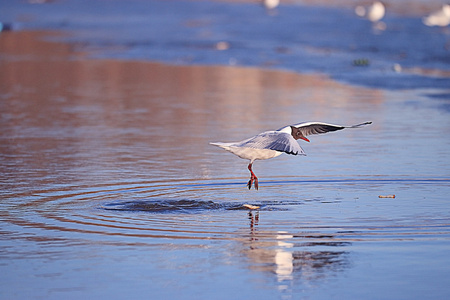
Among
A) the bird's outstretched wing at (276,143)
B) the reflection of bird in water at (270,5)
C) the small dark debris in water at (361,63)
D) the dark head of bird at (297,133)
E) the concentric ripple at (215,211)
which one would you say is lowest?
the concentric ripple at (215,211)

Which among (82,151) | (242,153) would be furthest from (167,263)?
(82,151)

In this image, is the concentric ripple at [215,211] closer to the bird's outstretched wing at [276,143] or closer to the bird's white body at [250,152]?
the bird's white body at [250,152]

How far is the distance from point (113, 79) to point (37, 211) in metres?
16.5

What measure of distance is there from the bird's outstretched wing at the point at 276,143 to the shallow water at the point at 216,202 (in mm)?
575

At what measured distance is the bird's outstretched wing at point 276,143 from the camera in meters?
9.16

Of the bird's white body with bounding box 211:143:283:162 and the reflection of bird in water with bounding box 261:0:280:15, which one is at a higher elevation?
the reflection of bird in water with bounding box 261:0:280:15

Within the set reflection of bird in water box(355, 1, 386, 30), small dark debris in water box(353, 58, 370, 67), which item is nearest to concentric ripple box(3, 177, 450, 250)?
small dark debris in water box(353, 58, 370, 67)

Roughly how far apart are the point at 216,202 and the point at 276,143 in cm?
86

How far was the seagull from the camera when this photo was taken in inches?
365

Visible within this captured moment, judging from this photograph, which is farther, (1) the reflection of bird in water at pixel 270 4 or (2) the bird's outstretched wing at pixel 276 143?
(1) the reflection of bird in water at pixel 270 4

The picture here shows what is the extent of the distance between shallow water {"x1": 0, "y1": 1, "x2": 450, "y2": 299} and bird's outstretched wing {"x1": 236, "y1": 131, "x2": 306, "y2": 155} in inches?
22.6

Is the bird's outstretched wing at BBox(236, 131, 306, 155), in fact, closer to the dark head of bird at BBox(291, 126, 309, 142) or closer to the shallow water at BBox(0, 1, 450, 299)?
the dark head of bird at BBox(291, 126, 309, 142)

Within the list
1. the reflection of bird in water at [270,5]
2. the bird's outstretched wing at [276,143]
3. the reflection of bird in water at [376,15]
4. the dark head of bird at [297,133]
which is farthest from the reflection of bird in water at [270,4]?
the bird's outstretched wing at [276,143]

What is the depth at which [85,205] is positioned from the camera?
9398 millimetres
